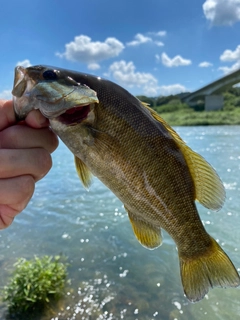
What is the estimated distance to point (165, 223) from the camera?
2.21 metres

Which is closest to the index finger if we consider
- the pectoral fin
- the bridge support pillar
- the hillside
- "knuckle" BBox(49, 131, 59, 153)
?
"knuckle" BBox(49, 131, 59, 153)

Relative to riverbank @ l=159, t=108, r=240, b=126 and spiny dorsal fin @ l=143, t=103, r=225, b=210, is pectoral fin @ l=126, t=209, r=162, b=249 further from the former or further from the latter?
riverbank @ l=159, t=108, r=240, b=126

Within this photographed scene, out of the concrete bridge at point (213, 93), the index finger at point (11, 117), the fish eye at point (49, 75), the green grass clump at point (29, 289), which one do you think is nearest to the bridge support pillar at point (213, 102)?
the concrete bridge at point (213, 93)

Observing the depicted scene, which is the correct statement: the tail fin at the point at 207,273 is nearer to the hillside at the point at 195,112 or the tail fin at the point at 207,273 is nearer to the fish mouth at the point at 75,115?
the fish mouth at the point at 75,115

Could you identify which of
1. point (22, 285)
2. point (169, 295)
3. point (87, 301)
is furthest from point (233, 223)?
point (22, 285)

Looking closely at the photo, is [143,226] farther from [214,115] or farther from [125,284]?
[214,115]

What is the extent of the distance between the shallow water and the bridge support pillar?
49804 mm

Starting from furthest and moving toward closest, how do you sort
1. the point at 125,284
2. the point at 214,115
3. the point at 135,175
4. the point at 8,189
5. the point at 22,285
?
1. the point at 214,115
2. the point at 125,284
3. the point at 22,285
4. the point at 135,175
5. the point at 8,189

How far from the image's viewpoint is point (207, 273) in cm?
229

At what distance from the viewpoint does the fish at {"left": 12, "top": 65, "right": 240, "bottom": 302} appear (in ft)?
6.66

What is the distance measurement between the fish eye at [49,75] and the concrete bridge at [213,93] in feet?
182

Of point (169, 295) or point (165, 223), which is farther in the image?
point (169, 295)

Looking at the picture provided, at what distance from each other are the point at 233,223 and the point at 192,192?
7.12 m

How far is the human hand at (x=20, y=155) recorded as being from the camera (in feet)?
6.26
